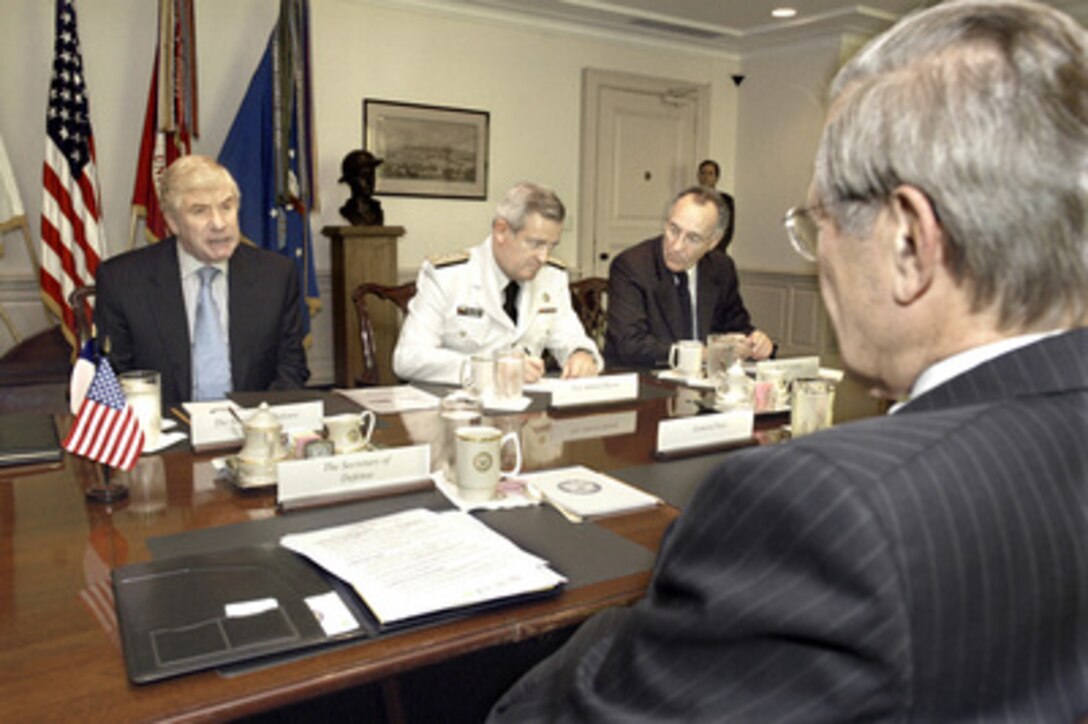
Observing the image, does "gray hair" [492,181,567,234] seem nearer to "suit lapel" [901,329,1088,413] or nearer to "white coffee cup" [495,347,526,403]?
"white coffee cup" [495,347,526,403]

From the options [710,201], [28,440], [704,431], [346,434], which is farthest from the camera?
[710,201]

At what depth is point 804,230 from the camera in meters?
0.86

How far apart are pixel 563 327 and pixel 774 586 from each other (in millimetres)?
2428

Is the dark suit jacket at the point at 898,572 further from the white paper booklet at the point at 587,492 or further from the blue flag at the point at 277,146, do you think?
the blue flag at the point at 277,146

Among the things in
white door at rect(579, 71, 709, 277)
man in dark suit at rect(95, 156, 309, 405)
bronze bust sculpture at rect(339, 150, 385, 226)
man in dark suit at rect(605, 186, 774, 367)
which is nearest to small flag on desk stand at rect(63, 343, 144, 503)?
man in dark suit at rect(95, 156, 309, 405)

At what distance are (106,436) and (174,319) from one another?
1171 mm

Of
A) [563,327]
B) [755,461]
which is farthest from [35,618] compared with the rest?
[563,327]

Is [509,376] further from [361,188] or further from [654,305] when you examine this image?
[361,188]

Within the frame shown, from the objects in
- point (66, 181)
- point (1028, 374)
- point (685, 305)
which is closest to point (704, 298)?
point (685, 305)

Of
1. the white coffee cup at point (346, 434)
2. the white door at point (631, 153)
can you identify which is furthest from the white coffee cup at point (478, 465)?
the white door at point (631, 153)

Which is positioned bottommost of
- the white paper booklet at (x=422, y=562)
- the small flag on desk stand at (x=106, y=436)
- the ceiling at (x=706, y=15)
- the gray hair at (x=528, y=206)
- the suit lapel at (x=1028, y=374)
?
the white paper booklet at (x=422, y=562)

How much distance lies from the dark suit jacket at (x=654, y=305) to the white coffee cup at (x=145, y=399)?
1679 millimetres

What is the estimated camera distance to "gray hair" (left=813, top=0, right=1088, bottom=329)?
63 cm

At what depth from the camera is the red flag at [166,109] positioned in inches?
162
